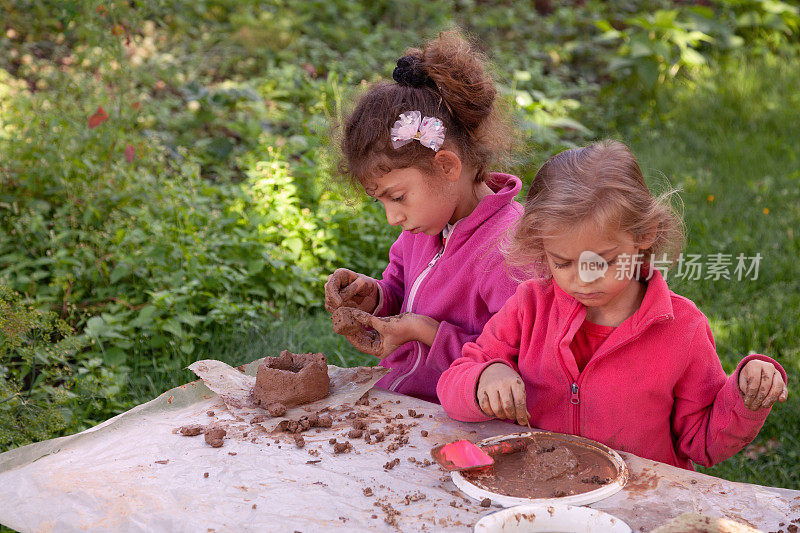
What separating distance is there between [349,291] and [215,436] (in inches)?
30.0

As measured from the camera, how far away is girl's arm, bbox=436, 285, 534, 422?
2.13 meters

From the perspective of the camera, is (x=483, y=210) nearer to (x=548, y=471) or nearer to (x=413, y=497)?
(x=548, y=471)

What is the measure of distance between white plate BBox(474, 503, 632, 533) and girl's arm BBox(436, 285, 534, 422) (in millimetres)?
455

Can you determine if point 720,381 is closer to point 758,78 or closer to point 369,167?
point 369,167

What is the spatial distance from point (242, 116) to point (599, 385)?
414 cm

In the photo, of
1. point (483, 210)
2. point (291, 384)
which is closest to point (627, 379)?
point (483, 210)

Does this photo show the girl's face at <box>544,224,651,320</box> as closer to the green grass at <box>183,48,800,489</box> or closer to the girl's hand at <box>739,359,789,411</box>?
the girl's hand at <box>739,359,789,411</box>

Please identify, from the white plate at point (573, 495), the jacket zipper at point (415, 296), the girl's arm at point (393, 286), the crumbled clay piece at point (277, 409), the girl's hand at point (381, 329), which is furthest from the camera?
the girl's arm at point (393, 286)

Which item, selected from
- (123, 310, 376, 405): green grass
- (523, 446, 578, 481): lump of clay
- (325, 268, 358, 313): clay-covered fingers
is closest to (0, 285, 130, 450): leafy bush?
(123, 310, 376, 405): green grass

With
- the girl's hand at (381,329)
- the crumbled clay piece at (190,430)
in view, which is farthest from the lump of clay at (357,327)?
the crumbled clay piece at (190,430)

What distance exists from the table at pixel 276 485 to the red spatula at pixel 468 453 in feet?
0.11

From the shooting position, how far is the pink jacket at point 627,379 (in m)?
1.97

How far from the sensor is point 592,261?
1.90 metres

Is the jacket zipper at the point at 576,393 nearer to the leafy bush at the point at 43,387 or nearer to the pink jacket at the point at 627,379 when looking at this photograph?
the pink jacket at the point at 627,379
